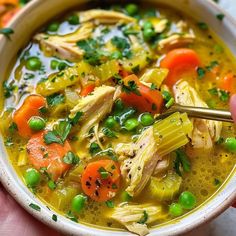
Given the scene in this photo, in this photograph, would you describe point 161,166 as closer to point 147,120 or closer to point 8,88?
point 147,120

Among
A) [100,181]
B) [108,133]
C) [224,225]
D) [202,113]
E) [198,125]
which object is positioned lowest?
[224,225]

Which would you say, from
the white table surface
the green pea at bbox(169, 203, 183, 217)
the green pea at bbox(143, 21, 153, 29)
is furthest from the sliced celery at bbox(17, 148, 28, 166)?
the white table surface

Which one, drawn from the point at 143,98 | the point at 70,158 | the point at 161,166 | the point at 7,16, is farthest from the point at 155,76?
the point at 7,16

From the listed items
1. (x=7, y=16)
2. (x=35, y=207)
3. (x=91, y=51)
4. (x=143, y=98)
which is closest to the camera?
(x=35, y=207)

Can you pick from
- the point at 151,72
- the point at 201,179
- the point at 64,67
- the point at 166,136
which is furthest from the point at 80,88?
the point at 201,179

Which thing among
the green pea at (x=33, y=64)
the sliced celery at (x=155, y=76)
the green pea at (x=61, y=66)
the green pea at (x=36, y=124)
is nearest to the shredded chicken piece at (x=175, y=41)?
the sliced celery at (x=155, y=76)

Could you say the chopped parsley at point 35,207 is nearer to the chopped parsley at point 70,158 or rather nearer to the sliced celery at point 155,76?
the chopped parsley at point 70,158
